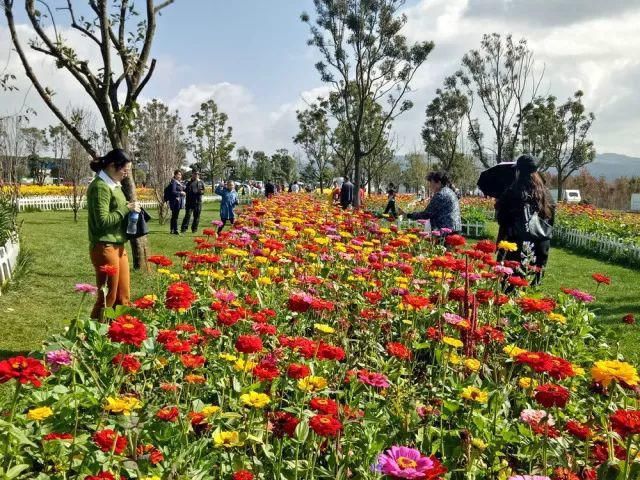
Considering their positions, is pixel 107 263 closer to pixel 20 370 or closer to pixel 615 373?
pixel 20 370

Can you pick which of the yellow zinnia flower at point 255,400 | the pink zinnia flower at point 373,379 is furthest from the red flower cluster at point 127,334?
the pink zinnia flower at point 373,379

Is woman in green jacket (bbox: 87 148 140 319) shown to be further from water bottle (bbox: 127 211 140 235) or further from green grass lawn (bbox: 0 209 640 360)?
green grass lawn (bbox: 0 209 640 360)

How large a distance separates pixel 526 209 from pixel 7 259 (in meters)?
6.87

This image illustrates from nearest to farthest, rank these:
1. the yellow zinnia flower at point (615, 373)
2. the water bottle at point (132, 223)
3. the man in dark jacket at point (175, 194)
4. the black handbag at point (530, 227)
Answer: the yellow zinnia flower at point (615, 373) → the water bottle at point (132, 223) → the black handbag at point (530, 227) → the man in dark jacket at point (175, 194)

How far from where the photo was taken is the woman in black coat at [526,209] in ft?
18.2

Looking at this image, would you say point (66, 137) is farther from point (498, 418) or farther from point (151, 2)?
point (498, 418)

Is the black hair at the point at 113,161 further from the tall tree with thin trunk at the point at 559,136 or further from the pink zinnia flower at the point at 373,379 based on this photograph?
the tall tree with thin trunk at the point at 559,136

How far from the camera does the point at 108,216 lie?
180 inches

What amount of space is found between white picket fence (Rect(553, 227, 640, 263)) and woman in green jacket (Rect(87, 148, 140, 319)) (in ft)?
38.3

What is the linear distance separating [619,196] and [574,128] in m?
17.1

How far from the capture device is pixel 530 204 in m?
5.59

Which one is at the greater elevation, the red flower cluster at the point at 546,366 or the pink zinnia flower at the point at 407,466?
the red flower cluster at the point at 546,366

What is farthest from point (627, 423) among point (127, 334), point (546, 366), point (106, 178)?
point (106, 178)

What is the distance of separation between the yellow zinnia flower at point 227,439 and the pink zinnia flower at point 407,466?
78 cm
